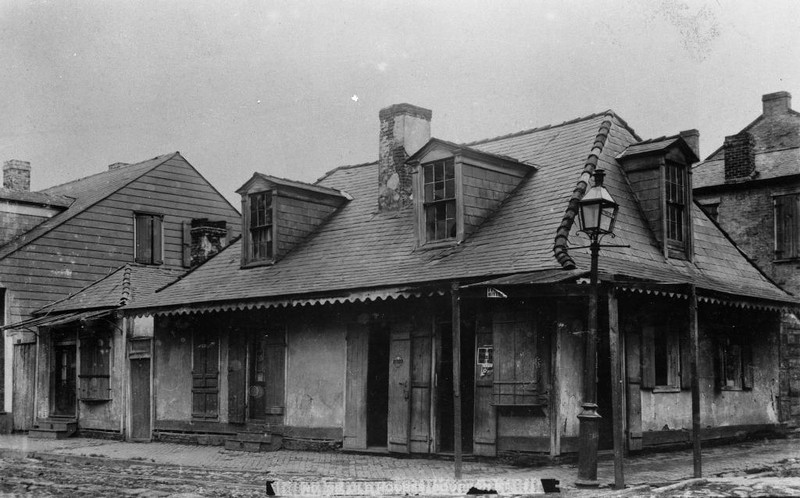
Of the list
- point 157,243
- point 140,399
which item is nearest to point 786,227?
point 140,399

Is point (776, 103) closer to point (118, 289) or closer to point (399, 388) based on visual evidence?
point (399, 388)

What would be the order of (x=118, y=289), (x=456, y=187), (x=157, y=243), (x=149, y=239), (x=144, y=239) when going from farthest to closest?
(x=157, y=243) → (x=149, y=239) → (x=144, y=239) → (x=118, y=289) → (x=456, y=187)

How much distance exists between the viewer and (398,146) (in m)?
20.0

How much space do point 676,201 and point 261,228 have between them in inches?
348

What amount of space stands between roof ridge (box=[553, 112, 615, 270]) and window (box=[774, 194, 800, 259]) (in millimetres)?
10565

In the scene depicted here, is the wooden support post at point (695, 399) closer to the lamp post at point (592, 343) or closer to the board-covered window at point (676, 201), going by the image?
the lamp post at point (592, 343)

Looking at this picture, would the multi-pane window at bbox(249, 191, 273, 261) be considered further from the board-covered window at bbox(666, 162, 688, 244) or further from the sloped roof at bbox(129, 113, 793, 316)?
the board-covered window at bbox(666, 162, 688, 244)

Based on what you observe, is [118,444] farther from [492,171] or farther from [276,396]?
[492,171]

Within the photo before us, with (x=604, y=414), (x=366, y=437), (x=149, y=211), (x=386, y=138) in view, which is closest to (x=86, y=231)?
(x=149, y=211)

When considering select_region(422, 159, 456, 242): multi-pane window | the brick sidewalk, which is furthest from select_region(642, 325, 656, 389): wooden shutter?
select_region(422, 159, 456, 242): multi-pane window

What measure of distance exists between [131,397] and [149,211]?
338 inches

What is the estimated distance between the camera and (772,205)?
26.3m

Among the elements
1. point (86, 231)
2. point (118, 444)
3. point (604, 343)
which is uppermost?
point (86, 231)

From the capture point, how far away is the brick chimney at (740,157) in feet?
87.7
